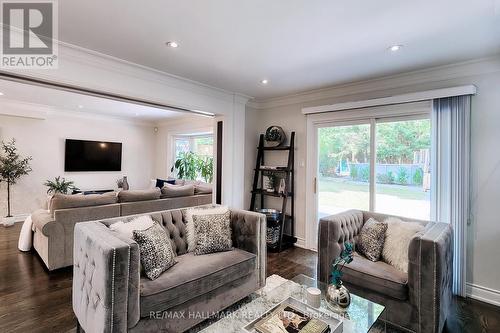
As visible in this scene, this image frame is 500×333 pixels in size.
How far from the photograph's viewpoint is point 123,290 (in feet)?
5.09

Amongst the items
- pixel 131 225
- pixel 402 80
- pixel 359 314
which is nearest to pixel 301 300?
pixel 359 314

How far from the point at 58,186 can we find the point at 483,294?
7218 mm

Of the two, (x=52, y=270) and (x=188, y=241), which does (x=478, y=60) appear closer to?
(x=188, y=241)

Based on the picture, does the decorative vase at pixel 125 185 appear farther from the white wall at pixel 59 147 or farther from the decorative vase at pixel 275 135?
the decorative vase at pixel 275 135

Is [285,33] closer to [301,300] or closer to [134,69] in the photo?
[134,69]

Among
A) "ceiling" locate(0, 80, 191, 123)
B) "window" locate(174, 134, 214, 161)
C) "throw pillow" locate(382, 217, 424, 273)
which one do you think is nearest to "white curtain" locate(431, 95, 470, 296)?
"throw pillow" locate(382, 217, 424, 273)

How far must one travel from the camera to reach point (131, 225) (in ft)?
6.87

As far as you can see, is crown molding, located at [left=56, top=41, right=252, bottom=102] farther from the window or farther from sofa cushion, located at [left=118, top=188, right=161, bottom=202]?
the window

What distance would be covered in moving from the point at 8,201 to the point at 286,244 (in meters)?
5.56

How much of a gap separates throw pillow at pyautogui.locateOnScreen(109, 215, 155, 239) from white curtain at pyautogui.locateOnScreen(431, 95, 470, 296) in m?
3.09

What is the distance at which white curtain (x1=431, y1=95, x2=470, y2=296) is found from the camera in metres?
2.66

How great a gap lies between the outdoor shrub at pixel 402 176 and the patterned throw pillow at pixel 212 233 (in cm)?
231

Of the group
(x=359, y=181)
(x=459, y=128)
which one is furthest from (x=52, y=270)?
(x=459, y=128)

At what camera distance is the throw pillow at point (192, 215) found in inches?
97.0
